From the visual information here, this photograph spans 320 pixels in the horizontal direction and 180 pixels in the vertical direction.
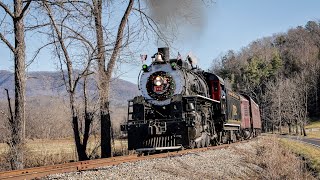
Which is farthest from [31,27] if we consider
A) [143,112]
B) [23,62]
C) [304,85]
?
[304,85]

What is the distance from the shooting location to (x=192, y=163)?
40.0 feet

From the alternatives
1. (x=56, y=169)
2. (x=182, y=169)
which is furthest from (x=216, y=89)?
(x=56, y=169)

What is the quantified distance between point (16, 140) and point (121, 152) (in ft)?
26.7

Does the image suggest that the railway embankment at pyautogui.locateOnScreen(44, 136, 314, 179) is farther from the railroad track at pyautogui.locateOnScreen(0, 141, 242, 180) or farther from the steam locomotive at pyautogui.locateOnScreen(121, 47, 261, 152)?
the steam locomotive at pyautogui.locateOnScreen(121, 47, 261, 152)

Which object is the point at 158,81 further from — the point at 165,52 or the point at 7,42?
the point at 7,42

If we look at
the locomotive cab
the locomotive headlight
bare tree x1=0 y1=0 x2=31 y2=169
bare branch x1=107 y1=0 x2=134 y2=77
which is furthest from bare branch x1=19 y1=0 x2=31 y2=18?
the locomotive cab

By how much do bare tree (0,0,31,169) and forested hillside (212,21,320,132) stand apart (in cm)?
5988

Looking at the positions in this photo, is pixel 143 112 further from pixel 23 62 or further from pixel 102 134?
pixel 23 62

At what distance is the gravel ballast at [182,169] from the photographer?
9102mm

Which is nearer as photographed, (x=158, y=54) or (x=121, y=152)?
(x=158, y=54)

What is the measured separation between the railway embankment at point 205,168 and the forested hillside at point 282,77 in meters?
52.1

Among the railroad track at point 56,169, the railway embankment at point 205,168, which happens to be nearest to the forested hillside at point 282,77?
the railway embankment at point 205,168

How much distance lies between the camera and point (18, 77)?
1273cm

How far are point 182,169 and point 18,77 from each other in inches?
255
